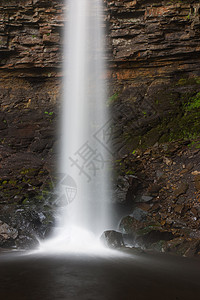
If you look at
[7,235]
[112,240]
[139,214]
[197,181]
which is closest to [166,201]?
[139,214]

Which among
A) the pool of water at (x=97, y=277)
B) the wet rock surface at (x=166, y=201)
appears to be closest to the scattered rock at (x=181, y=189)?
the wet rock surface at (x=166, y=201)

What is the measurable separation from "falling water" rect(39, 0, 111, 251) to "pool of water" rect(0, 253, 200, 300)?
3716 millimetres

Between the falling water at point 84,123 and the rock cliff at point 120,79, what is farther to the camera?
the rock cliff at point 120,79

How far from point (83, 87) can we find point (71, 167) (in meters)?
4.56

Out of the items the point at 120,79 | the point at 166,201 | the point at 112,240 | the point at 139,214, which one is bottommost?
the point at 112,240

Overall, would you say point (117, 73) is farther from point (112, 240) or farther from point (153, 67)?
point (112, 240)

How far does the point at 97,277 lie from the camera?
4184mm

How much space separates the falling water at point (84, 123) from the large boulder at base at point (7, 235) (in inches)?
84.4

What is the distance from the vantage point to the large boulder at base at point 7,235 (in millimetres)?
7113

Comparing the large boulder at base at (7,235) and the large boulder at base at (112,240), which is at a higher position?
the large boulder at base at (7,235)

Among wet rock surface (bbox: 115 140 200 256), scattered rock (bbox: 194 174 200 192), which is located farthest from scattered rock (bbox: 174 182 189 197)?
scattered rock (bbox: 194 174 200 192)

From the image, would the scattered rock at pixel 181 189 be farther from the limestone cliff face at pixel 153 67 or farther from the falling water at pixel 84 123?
the limestone cliff face at pixel 153 67

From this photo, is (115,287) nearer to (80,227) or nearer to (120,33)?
(80,227)

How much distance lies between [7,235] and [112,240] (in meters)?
2.90
